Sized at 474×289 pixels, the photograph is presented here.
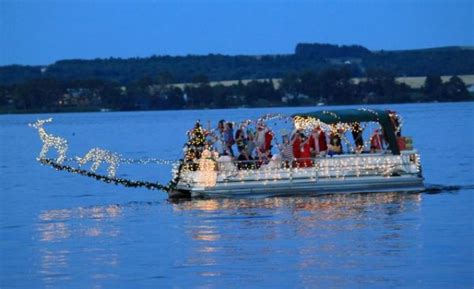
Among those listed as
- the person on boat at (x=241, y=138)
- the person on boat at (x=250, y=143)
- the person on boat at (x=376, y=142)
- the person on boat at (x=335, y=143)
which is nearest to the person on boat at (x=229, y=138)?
the person on boat at (x=241, y=138)

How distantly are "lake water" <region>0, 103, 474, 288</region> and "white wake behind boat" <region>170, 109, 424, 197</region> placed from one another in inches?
12.2

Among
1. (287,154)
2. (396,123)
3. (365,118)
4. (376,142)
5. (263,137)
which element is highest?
(365,118)

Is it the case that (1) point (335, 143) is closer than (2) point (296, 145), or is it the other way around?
(2) point (296, 145)

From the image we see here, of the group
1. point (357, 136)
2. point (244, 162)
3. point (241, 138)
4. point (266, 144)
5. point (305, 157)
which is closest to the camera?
point (244, 162)

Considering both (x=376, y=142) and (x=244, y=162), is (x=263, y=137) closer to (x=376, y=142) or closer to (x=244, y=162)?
(x=244, y=162)

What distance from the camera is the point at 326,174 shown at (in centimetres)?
4038

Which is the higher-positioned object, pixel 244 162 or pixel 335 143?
pixel 335 143

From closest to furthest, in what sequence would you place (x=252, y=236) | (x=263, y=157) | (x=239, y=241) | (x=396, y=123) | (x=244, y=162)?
(x=239, y=241), (x=252, y=236), (x=244, y=162), (x=263, y=157), (x=396, y=123)

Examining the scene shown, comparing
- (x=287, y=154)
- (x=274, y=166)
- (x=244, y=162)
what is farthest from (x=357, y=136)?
(x=244, y=162)

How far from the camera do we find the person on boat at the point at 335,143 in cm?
4119

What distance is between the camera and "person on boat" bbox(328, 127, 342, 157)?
41.2m

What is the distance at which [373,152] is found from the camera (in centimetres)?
4134

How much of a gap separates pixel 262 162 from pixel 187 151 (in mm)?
1808

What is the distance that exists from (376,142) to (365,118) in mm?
757
